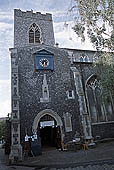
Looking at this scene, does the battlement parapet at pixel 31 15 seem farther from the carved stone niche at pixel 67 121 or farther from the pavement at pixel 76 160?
the pavement at pixel 76 160

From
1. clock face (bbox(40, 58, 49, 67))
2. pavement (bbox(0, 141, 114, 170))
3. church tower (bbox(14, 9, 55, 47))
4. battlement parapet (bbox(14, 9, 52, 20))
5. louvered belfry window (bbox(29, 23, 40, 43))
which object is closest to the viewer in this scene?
pavement (bbox(0, 141, 114, 170))

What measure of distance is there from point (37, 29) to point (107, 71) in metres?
14.3

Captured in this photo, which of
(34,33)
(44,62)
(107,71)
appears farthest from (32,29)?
(107,71)

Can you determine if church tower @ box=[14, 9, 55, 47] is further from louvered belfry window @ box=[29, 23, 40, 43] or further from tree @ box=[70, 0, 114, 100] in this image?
tree @ box=[70, 0, 114, 100]

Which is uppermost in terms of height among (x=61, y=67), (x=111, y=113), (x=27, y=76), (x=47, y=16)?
(x=47, y=16)

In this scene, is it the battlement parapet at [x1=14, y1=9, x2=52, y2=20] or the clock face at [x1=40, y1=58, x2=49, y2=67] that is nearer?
the clock face at [x1=40, y1=58, x2=49, y2=67]

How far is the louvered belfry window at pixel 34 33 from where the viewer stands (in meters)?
19.9

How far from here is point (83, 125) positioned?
515 inches

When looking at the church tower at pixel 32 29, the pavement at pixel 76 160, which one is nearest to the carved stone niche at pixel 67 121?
the pavement at pixel 76 160

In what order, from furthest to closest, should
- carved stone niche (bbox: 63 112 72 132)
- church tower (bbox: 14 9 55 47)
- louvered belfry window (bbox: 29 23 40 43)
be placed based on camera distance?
louvered belfry window (bbox: 29 23 40 43) → church tower (bbox: 14 9 55 47) → carved stone niche (bbox: 63 112 72 132)

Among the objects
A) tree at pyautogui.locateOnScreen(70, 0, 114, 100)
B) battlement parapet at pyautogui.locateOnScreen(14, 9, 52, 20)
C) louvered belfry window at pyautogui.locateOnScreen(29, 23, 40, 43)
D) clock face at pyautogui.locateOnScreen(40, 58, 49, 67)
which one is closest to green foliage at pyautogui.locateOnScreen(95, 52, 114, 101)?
tree at pyautogui.locateOnScreen(70, 0, 114, 100)

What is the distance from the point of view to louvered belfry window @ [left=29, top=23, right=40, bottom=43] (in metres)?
19.9

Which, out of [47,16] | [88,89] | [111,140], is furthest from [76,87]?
[47,16]

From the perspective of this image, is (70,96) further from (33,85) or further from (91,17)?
(91,17)
